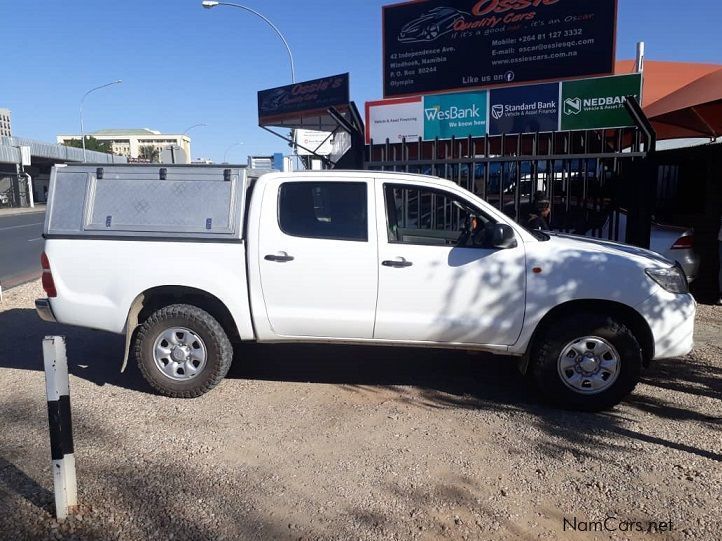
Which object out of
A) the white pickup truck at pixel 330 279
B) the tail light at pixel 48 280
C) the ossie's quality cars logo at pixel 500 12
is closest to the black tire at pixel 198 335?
the white pickup truck at pixel 330 279

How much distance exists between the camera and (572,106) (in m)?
10.4

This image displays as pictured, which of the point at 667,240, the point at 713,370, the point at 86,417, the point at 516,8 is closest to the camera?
the point at 86,417

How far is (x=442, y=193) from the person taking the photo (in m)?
4.80

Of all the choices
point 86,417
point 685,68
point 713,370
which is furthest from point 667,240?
point 685,68

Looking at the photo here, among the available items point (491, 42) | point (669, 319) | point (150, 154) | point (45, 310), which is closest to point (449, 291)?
point (669, 319)

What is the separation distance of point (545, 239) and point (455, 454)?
190 cm

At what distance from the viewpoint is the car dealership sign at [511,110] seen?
9.69 m

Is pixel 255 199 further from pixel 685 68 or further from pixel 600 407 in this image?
pixel 685 68

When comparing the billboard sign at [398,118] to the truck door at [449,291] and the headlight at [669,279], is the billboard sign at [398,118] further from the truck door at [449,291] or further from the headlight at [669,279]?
the headlight at [669,279]

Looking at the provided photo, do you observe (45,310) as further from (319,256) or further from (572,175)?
(572,175)

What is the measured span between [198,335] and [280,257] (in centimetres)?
95

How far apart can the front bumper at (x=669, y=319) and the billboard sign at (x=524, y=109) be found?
6.17 metres

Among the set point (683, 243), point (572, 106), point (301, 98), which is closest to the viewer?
point (683, 243)

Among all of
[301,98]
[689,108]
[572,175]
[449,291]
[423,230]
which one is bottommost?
[449,291]
